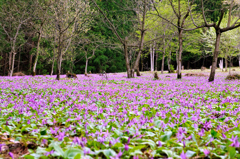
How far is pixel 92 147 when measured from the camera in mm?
2461

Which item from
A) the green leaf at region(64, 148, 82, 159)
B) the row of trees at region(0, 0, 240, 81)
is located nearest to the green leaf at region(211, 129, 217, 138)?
the green leaf at region(64, 148, 82, 159)

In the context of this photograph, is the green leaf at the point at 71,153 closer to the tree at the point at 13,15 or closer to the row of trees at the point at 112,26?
the row of trees at the point at 112,26

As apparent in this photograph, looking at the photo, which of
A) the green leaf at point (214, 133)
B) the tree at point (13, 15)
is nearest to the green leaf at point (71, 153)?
the green leaf at point (214, 133)

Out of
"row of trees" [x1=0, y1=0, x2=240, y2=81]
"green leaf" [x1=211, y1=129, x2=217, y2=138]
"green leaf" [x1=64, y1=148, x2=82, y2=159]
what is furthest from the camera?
"row of trees" [x1=0, y1=0, x2=240, y2=81]

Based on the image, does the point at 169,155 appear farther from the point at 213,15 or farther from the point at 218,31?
the point at 213,15

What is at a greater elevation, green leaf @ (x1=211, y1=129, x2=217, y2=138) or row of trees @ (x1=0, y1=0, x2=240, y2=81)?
row of trees @ (x1=0, y1=0, x2=240, y2=81)

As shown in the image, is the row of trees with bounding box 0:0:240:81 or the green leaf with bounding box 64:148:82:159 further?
the row of trees with bounding box 0:0:240:81

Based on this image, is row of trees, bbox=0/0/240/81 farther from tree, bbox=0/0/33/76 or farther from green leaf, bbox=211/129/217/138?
Answer: green leaf, bbox=211/129/217/138

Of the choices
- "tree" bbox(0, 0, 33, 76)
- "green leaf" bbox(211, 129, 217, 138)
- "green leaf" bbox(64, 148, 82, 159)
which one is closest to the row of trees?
"tree" bbox(0, 0, 33, 76)

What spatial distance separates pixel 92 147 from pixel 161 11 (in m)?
31.1

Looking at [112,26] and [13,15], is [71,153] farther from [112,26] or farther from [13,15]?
[13,15]

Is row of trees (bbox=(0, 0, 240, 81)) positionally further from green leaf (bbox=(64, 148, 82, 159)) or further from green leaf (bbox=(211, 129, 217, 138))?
green leaf (bbox=(64, 148, 82, 159))

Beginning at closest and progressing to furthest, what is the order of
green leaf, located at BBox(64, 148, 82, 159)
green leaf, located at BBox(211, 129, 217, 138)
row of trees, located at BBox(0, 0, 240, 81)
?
green leaf, located at BBox(64, 148, 82, 159) < green leaf, located at BBox(211, 129, 217, 138) < row of trees, located at BBox(0, 0, 240, 81)

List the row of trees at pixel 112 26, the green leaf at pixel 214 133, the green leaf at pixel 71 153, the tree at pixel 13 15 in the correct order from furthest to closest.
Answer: the tree at pixel 13 15 → the row of trees at pixel 112 26 → the green leaf at pixel 214 133 → the green leaf at pixel 71 153
